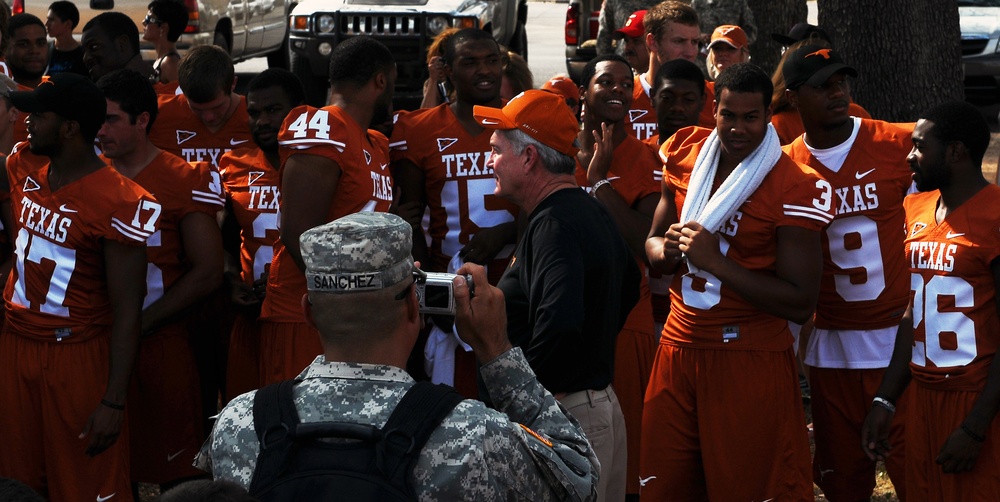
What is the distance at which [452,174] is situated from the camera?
600 centimetres

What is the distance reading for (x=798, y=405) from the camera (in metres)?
5.14

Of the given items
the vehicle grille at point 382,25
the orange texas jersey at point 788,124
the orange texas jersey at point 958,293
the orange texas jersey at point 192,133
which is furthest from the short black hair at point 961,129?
the vehicle grille at point 382,25

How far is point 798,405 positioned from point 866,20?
510cm

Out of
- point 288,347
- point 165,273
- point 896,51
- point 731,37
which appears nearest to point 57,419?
point 165,273

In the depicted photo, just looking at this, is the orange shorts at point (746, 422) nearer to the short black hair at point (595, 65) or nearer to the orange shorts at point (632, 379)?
the orange shorts at point (632, 379)

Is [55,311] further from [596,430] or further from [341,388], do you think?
[341,388]

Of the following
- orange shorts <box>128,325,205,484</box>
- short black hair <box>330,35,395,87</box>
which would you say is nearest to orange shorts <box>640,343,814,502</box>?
short black hair <box>330,35,395,87</box>

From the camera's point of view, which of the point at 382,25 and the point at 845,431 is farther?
the point at 382,25

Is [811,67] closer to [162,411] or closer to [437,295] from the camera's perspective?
[437,295]

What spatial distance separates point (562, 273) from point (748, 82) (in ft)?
5.14

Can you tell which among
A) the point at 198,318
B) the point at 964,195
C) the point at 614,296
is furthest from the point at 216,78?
the point at 964,195

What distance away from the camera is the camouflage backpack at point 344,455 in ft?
8.40

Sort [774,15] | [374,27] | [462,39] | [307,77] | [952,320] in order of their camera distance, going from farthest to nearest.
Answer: [374,27] → [307,77] → [774,15] → [462,39] → [952,320]

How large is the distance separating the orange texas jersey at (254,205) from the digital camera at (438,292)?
9.52ft
